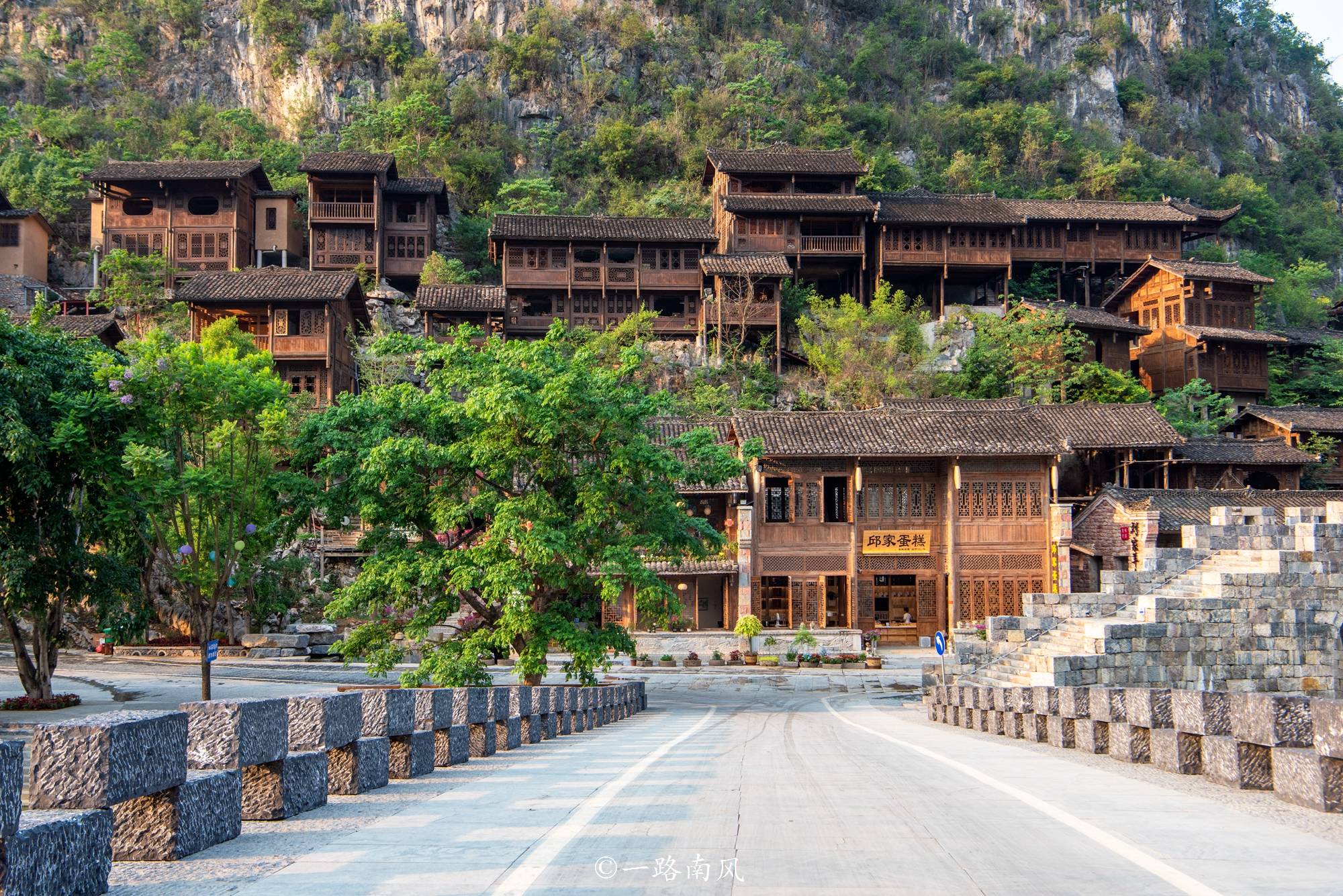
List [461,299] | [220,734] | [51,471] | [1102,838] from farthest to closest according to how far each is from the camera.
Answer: [461,299]
[51,471]
[1102,838]
[220,734]

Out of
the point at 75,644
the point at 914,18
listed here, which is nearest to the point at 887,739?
the point at 75,644

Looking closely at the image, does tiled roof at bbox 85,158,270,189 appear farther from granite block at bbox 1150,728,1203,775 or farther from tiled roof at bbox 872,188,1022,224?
granite block at bbox 1150,728,1203,775

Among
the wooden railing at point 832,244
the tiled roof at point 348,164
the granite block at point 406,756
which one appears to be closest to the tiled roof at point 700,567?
the wooden railing at point 832,244

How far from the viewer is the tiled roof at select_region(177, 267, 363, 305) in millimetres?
46375

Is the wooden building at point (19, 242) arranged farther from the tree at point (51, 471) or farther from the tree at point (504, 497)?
the tree at point (51, 471)

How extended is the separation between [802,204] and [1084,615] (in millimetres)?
33121

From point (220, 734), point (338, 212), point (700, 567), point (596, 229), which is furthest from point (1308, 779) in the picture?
point (338, 212)

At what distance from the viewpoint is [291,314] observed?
47562 millimetres

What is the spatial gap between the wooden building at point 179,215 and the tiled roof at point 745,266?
2337 cm

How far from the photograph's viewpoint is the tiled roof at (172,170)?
176ft

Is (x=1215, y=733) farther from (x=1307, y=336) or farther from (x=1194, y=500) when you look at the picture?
(x=1307, y=336)

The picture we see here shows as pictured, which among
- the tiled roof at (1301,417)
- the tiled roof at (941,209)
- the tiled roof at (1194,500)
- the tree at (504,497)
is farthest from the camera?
the tiled roof at (941,209)

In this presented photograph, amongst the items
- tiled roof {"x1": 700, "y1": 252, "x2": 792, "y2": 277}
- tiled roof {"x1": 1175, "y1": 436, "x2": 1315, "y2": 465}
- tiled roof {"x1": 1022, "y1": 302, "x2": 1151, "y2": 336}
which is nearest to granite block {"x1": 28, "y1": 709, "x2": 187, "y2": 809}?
tiled roof {"x1": 1175, "y1": 436, "x2": 1315, "y2": 465}

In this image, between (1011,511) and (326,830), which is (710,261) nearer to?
(1011,511)
